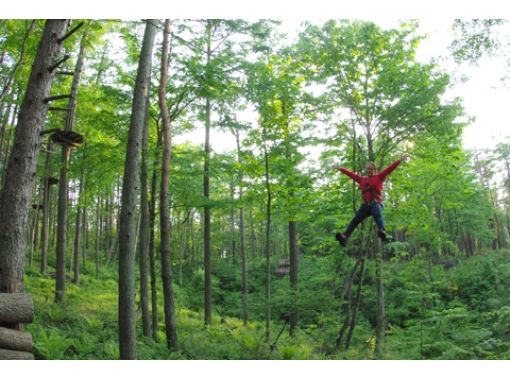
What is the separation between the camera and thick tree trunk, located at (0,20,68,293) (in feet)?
12.2

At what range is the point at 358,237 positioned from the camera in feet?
26.0

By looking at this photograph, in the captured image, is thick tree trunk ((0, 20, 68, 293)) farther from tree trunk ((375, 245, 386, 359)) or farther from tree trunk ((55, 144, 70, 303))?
tree trunk ((375, 245, 386, 359))

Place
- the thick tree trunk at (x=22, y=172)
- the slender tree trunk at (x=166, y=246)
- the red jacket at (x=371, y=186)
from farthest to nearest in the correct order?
the slender tree trunk at (x=166, y=246), the red jacket at (x=371, y=186), the thick tree trunk at (x=22, y=172)

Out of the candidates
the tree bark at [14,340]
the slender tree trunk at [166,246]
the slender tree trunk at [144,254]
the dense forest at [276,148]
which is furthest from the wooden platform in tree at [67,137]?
the tree bark at [14,340]

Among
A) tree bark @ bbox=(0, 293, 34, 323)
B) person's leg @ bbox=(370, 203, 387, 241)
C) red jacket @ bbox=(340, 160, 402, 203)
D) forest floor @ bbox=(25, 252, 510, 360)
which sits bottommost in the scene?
forest floor @ bbox=(25, 252, 510, 360)

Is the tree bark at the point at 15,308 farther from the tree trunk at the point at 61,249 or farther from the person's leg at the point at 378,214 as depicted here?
the tree trunk at the point at 61,249

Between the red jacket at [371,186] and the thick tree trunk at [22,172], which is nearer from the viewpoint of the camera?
the thick tree trunk at [22,172]

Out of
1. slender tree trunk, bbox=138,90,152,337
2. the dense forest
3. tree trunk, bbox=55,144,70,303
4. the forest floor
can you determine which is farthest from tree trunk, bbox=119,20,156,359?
tree trunk, bbox=55,144,70,303

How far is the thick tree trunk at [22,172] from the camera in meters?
3.71

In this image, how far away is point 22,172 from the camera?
12.8ft

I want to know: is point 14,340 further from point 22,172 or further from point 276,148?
point 276,148

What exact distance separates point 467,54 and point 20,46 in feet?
25.9

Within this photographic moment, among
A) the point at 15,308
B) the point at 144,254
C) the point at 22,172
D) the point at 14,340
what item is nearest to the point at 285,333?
the point at 144,254
